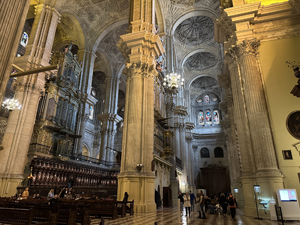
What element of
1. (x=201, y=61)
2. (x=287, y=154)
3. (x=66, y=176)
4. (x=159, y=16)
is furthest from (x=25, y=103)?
(x=201, y=61)

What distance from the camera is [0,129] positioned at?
603 inches

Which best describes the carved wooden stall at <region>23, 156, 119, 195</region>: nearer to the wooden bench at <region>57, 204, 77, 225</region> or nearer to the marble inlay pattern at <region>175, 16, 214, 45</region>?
the wooden bench at <region>57, 204, 77, 225</region>

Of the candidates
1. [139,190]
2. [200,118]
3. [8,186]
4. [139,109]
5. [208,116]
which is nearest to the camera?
[139,190]

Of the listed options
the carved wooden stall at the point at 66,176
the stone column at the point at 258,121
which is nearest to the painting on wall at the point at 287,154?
the stone column at the point at 258,121

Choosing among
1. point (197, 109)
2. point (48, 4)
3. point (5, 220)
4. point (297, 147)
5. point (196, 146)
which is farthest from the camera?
point (197, 109)

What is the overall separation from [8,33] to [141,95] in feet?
21.3

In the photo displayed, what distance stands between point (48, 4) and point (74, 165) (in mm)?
12268

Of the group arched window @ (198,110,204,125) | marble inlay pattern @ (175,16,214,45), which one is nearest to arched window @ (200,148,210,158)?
arched window @ (198,110,204,125)

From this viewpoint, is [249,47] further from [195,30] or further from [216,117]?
[216,117]

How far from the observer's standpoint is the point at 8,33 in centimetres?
376

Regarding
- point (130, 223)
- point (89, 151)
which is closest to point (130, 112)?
point (130, 223)

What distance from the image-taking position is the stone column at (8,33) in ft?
11.6

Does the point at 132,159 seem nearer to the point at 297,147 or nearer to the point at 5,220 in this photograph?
the point at 5,220

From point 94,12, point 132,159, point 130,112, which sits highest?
point 94,12
